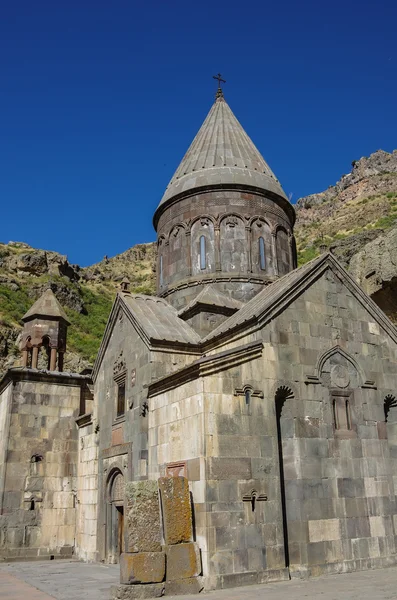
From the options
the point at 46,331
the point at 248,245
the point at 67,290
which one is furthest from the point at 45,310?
the point at 67,290

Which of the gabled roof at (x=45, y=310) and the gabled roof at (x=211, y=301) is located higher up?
the gabled roof at (x=45, y=310)

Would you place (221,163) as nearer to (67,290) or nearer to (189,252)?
(189,252)

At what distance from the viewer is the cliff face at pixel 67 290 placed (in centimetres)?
3091

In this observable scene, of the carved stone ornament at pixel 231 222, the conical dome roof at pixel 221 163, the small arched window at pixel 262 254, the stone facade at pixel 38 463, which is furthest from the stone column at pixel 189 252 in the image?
the stone facade at pixel 38 463

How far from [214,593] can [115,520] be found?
4528 mm

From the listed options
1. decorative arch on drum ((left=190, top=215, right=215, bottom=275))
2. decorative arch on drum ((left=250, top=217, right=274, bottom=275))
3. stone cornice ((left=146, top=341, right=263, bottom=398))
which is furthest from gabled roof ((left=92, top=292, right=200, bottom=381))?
decorative arch on drum ((left=250, top=217, right=274, bottom=275))

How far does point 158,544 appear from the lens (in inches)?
270

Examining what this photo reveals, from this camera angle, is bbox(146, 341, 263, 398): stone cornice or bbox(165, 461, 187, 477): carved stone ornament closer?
bbox(146, 341, 263, 398): stone cornice

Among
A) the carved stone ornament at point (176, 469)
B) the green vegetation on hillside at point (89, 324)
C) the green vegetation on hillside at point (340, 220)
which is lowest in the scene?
the carved stone ornament at point (176, 469)

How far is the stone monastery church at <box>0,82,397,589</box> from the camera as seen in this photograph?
775cm

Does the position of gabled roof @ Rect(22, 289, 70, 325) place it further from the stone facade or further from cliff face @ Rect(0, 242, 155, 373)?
cliff face @ Rect(0, 242, 155, 373)

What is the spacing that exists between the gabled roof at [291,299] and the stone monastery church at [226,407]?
0.03 metres

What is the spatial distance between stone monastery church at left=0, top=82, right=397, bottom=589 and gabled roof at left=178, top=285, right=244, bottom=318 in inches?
2.5

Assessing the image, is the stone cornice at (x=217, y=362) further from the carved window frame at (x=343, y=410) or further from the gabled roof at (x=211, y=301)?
the gabled roof at (x=211, y=301)
